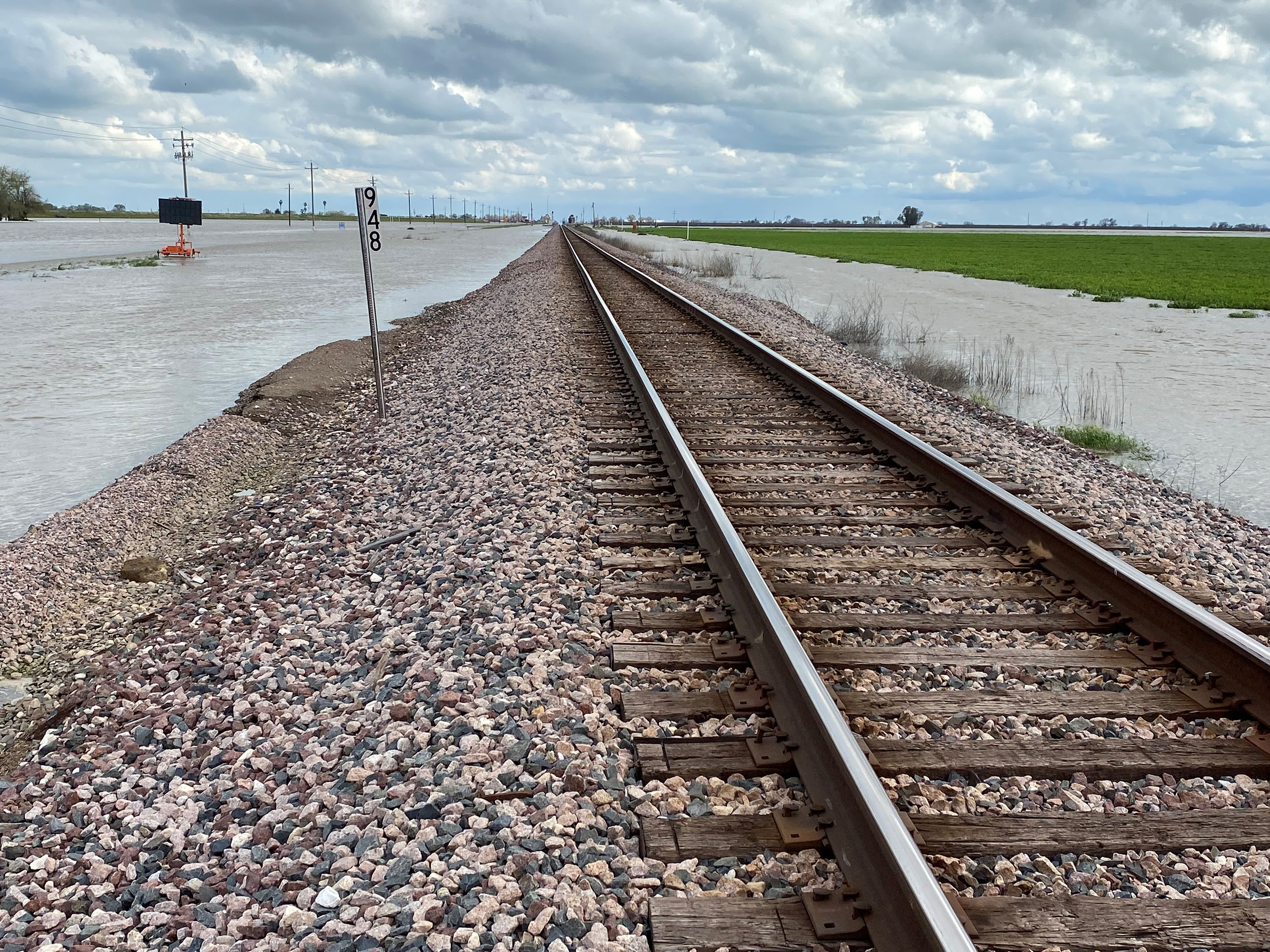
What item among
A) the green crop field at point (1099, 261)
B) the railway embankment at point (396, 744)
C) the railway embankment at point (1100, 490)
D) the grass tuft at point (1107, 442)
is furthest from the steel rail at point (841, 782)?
the green crop field at point (1099, 261)

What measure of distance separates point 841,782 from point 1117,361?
15470 millimetres

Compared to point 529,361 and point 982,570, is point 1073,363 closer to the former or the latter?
point 529,361

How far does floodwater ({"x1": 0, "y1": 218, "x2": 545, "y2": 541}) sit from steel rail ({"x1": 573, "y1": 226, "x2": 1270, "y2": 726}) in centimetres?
718

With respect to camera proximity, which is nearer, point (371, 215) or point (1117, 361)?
point (371, 215)

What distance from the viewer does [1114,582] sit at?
4.39m

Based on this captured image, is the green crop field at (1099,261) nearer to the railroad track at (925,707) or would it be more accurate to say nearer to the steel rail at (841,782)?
the railroad track at (925,707)

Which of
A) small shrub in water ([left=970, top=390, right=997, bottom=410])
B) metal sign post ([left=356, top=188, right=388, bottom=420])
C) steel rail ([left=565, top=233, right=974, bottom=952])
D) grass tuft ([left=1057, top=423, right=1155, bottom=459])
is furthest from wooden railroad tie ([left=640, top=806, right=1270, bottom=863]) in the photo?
small shrub in water ([left=970, top=390, right=997, bottom=410])

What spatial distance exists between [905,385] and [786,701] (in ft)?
29.5

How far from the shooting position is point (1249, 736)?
3297 millimetres

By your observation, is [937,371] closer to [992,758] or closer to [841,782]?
[992,758]

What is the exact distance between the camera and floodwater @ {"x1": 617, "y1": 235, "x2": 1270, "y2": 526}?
364 inches

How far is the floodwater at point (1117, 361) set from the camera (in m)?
9.25

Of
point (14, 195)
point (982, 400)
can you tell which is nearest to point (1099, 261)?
point (982, 400)

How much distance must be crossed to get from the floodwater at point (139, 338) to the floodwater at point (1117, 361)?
1030 cm
